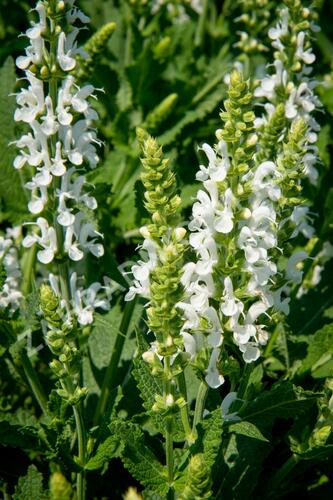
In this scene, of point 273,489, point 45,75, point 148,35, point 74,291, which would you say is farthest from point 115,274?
point 148,35

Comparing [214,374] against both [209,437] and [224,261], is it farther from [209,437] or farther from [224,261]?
[224,261]

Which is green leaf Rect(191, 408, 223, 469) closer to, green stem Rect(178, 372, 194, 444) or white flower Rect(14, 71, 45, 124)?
green stem Rect(178, 372, 194, 444)

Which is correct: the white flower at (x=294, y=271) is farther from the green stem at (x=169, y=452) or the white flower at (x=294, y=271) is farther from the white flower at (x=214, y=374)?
the green stem at (x=169, y=452)

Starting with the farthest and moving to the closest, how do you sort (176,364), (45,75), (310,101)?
(310,101) < (45,75) < (176,364)

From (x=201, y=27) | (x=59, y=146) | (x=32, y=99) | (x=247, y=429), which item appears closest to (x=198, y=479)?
(x=247, y=429)

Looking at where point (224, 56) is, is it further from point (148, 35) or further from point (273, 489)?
point (273, 489)

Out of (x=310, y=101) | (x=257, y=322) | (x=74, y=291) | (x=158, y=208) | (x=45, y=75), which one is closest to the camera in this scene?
(x=158, y=208)
